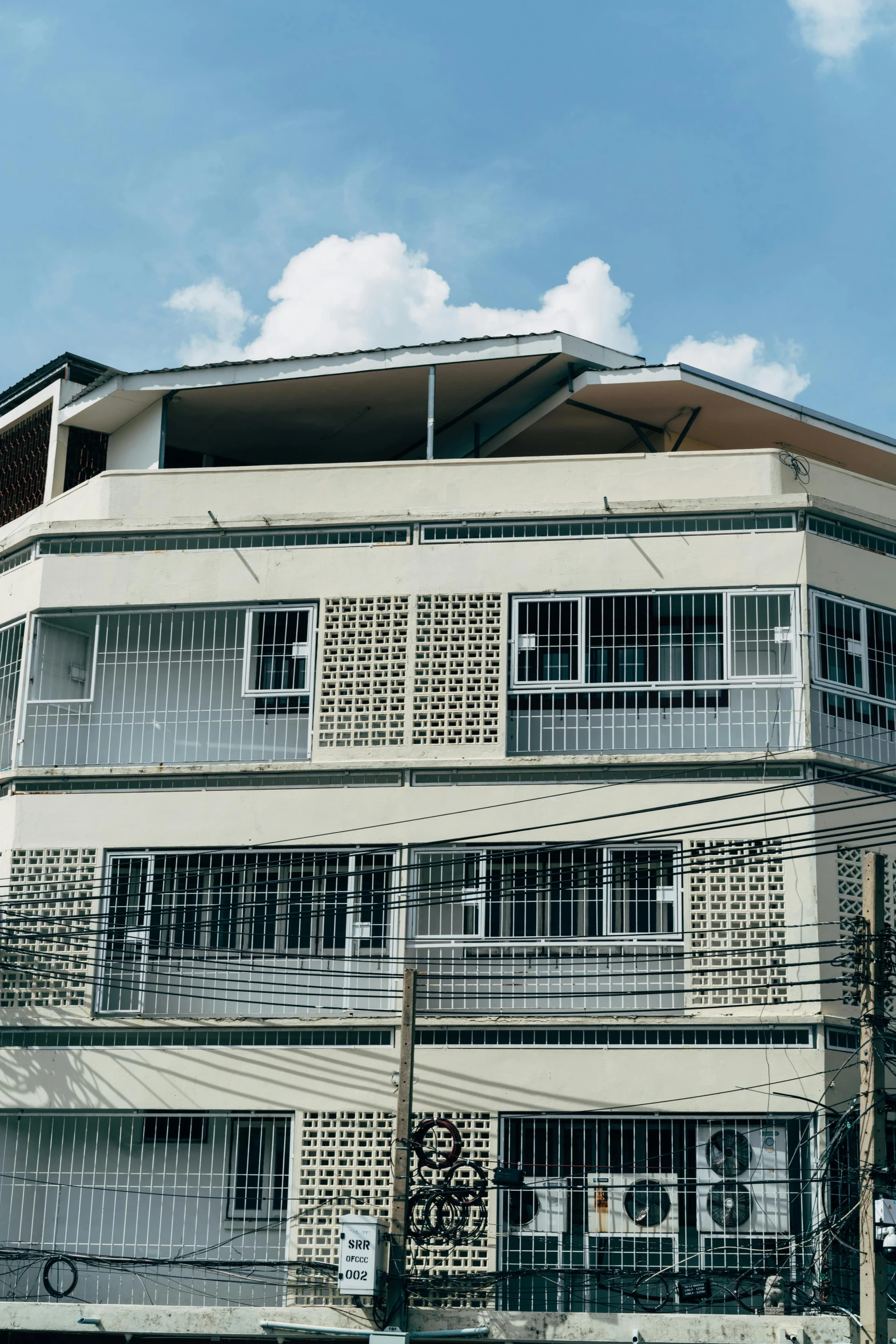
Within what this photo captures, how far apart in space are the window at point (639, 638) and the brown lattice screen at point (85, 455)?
7262mm

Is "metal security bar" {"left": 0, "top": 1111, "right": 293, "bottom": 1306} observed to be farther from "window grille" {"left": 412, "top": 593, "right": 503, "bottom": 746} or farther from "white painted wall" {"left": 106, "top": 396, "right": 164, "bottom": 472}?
"white painted wall" {"left": 106, "top": 396, "right": 164, "bottom": 472}

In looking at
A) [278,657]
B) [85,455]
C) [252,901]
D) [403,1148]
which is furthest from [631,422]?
[403,1148]

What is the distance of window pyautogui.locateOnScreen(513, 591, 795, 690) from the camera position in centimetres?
2170

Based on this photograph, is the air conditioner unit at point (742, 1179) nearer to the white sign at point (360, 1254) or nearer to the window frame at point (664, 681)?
the white sign at point (360, 1254)

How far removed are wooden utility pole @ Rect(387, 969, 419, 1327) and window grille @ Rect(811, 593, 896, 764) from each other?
21.3 feet

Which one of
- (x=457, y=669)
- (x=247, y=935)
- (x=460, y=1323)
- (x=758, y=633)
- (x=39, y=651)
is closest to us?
(x=460, y=1323)

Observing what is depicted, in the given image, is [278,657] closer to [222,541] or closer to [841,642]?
[222,541]

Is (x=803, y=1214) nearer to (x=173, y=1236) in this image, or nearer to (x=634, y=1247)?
(x=634, y=1247)

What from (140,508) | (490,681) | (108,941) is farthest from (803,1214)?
(140,508)

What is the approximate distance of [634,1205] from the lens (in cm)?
1958

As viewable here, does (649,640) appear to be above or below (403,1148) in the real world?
above

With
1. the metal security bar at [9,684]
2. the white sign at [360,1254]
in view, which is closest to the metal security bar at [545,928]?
the white sign at [360,1254]

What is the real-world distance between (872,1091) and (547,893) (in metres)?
5.56

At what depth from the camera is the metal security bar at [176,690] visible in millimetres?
22344
